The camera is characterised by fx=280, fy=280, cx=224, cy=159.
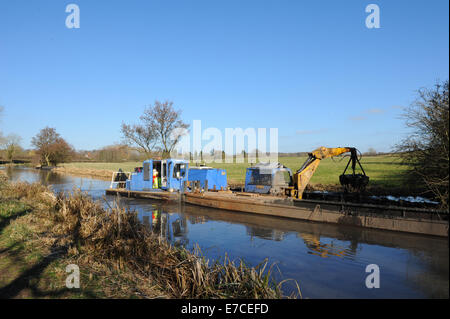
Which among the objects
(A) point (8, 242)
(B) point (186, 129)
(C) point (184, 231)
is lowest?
(C) point (184, 231)

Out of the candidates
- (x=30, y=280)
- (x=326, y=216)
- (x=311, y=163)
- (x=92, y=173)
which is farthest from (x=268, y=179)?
(x=92, y=173)

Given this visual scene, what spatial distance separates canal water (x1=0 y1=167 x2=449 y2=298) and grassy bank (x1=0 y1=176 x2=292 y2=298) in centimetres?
145

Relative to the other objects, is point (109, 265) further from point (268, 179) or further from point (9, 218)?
point (268, 179)

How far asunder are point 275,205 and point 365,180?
4.31m

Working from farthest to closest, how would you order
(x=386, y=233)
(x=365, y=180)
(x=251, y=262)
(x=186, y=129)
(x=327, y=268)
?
1. (x=186, y=129)
2. (x=365, y=180)
3. (x=386, y=233)
4. (x=251, y=262)
5. (x=327, y=268)

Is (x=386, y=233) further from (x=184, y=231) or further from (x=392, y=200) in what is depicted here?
(x=184, y=231)

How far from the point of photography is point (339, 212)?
39.2ft

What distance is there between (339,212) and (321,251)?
3646 mm

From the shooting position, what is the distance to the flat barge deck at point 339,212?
9.88 metres

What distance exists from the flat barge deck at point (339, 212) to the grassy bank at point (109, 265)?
6503 millimetres

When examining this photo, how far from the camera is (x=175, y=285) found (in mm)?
5168

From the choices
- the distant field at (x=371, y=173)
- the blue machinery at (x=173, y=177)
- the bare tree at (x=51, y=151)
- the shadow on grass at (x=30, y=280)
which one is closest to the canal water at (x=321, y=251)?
the distant field at (x=371, y=173)
